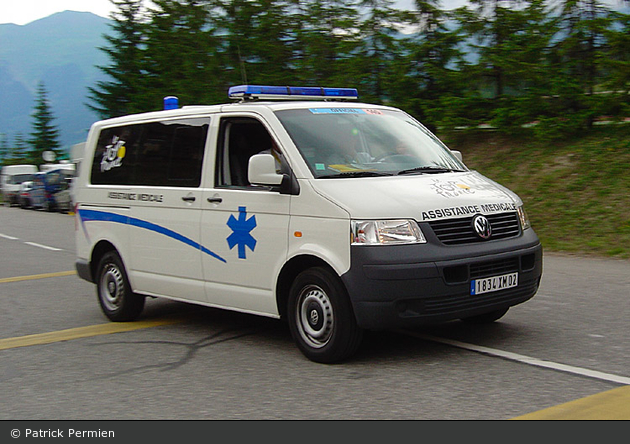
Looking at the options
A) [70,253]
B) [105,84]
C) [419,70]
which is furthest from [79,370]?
[105,84]

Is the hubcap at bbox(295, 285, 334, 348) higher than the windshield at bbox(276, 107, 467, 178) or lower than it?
lower

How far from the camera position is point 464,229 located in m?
5.80

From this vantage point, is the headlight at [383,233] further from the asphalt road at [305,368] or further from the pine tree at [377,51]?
the pine tree at [377,51]

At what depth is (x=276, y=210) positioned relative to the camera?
6168 millimetres

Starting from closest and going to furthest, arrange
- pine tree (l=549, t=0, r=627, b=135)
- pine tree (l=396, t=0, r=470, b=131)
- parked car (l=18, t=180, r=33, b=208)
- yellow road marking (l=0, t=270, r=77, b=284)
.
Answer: yellow road marking (l=0, t=270, r=77, b=284) < pine tree (l=549, t=0, r=627, b=135) < pine tree (l=396, t=0, r=470, b=131) < parked car (l=18, t=180, r=33, b=208)

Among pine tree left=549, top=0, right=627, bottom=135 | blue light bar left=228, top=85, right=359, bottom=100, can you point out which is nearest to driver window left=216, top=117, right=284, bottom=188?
blue light bar left=228, top=85, right=359, bottom=100

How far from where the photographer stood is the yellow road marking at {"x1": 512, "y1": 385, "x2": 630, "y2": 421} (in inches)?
175

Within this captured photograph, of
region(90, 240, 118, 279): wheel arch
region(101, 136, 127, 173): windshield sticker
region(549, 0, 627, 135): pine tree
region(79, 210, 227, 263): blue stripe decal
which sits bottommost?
region(90, 240, 118, 279): wheel arch

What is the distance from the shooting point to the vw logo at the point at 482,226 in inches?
230

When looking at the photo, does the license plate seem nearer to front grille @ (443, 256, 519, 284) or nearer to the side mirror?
front grille @ (443, 256, 519, 284)

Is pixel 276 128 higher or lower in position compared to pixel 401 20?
→ lower

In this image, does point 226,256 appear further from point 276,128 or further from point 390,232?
point 390,232

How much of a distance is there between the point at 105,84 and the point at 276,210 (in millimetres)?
35670

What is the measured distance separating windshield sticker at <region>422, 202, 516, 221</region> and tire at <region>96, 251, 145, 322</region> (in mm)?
3479
